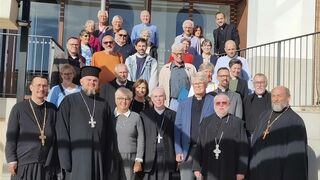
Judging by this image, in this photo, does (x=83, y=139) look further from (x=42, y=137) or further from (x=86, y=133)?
(x=42, y=137)

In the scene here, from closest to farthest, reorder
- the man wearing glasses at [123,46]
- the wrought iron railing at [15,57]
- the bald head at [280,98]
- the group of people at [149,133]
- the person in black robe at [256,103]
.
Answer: the group of people at [149,133], the bald head at [280,98], the person in black robe at [256,103], the man wearing glasses at [123,46], the wrought iron railing at [15,57]

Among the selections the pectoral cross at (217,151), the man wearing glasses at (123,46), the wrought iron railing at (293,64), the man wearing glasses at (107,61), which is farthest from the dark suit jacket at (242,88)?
the wrought iron railing at (293,64)

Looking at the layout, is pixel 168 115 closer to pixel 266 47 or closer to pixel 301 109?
pixel 301 109

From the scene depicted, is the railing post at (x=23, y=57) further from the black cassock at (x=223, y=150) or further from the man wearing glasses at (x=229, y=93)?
the man wearing glasses at (x=229, y=93)

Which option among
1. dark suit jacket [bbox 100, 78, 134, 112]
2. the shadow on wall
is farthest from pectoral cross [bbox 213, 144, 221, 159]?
the shadow on wall

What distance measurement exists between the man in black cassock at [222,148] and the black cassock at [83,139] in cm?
114

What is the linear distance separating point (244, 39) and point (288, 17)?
1357 millimetres

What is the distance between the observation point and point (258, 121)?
6504 millimetres

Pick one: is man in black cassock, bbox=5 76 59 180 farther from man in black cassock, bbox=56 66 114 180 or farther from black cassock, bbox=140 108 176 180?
black cassock, bbox=140 108 176 180

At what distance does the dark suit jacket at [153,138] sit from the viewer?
20.8 ft

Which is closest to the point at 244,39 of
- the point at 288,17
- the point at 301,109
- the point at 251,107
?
the point at 288,17

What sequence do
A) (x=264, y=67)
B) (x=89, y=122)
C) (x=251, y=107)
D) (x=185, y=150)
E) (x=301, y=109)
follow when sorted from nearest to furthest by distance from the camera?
(x=89, y=122) < (x=185, y=150) < (x=251, y=107) < (x=301, y=109) < (x=264, y=67)

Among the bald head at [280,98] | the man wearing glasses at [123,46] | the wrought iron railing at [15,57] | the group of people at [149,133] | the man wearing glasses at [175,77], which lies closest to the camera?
the group of people at [149,133]

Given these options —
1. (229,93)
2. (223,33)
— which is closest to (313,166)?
(229,93)
